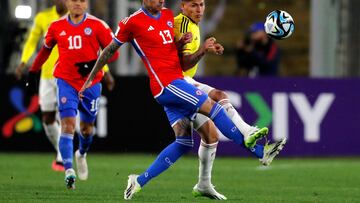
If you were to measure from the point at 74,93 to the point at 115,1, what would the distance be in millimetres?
7926

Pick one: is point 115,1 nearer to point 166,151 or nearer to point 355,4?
point 355,4

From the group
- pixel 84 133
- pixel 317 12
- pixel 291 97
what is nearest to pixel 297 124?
pixel 291 97

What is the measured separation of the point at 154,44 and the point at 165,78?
1.16 ft

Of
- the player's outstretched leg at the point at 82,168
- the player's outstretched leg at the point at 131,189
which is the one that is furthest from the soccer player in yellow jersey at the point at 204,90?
the player's outstretched leg at the point at 82,168

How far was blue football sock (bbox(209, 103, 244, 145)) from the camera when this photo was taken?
419 inches

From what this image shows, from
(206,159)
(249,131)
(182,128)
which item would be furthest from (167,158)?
(249,131)

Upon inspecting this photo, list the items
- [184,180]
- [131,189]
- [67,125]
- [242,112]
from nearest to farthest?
[131,189] → [67,125] → [184,180] → [242,112]

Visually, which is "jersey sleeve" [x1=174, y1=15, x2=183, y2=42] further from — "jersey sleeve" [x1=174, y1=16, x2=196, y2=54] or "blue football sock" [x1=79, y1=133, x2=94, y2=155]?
"blue football sock" [x1=79, y1=133, x2=94, y2=155]

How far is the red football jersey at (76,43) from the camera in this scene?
13.1m

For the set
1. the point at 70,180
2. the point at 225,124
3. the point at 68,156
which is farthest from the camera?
the point at 68,156

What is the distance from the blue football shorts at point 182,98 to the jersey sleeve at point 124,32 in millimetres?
625

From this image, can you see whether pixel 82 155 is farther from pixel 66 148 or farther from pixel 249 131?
pixel 249 131

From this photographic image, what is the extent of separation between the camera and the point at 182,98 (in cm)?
1073

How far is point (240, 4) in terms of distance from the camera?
92.7ft
